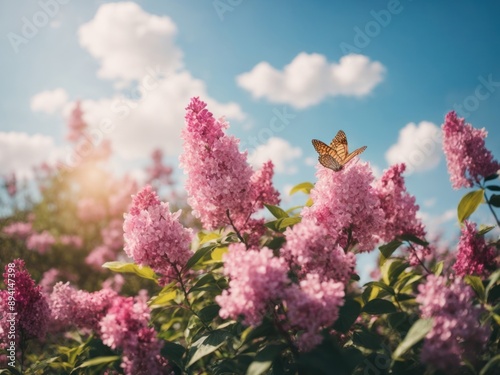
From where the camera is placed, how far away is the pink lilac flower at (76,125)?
529 inches

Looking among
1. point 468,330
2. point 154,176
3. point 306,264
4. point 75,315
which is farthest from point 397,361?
point 154,176

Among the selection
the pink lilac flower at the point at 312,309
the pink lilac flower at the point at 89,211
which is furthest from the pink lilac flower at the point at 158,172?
the pink lilac flower at the point at 312,309

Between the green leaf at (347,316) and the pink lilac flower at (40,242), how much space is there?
8157 millimetres

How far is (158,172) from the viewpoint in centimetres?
1232

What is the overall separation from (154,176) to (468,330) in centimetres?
1148

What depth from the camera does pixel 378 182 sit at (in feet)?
10.8

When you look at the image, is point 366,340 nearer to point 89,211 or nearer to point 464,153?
point 464,153

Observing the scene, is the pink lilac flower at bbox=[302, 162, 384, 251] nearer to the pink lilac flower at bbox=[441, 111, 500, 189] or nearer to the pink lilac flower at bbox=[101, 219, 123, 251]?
the pink lilac flower at bbox=[441, 111, 500, 189]

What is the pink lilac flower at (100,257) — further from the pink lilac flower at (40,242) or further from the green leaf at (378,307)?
the green leaf at (378,307)

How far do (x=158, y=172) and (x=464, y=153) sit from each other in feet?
34.0

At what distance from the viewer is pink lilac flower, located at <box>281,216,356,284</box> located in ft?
6.82

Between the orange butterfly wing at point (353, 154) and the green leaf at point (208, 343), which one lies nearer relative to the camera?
the green leaf at point (208, 343)

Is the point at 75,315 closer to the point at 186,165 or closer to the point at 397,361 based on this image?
the point at 186,165

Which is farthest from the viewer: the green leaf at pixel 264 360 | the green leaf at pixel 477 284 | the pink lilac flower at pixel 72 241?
the pink lilac flower at pixel 72 241
